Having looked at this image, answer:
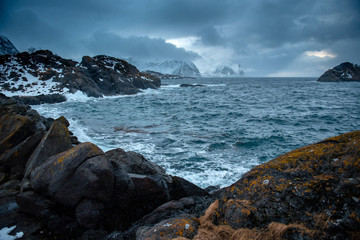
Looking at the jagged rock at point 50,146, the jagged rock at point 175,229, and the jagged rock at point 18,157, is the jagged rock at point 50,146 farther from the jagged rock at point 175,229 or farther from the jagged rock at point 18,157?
the jagged rock at point 175,229

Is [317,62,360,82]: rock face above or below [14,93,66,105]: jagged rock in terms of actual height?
above

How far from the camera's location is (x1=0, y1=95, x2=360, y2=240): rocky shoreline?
10.8 ft

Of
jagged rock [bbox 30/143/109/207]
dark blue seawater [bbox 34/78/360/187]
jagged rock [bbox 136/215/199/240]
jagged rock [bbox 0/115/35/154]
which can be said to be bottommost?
dark blue seawater [bbox 34/78/360/187]

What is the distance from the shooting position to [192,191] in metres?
7.09

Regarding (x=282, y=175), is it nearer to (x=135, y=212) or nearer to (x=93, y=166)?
(x=135, y=212)

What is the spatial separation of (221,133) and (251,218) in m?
14.6

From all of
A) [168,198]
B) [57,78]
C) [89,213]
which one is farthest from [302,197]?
[57,78]

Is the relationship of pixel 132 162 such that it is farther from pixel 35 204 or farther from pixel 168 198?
pixel 35 204

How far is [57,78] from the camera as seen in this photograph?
52.5 m

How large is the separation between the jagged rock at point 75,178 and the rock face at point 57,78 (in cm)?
4152

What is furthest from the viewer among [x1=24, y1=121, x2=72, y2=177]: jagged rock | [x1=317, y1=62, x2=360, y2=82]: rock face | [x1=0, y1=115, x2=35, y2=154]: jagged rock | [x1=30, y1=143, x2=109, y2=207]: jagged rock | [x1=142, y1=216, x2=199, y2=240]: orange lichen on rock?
[x1=317, y1=62, x2=360, y2=82]: rock face

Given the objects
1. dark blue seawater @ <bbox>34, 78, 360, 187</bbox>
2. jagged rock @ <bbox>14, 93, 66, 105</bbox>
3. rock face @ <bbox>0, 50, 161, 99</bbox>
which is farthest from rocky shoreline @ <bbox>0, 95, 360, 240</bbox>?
rock face @ <bbox>0, 50, 161, 99</bbox>

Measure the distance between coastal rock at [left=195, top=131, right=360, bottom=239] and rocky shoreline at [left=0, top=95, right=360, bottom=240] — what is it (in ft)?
0.05

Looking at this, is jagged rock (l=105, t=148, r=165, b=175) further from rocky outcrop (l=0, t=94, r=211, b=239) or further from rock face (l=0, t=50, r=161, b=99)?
rock face (l=0, t=50, r=161, b=99)
